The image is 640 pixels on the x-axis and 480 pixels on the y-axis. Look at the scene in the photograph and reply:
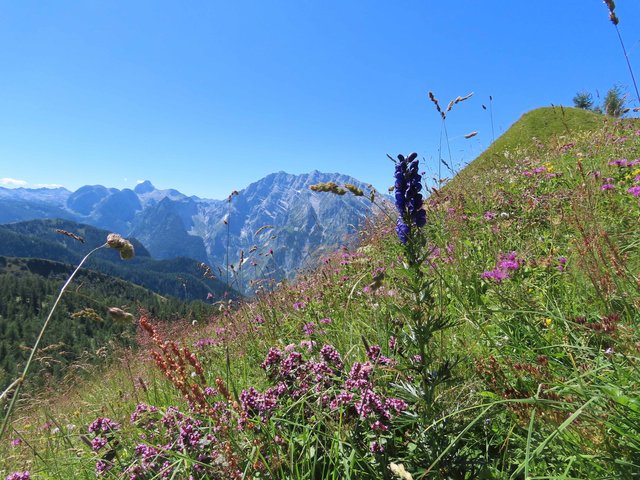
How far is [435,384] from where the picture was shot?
6.41ft

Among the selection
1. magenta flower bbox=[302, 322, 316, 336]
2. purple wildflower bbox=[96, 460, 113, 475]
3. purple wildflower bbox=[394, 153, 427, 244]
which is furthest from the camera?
magenta flower bbox=[302, 322, 316, 336]

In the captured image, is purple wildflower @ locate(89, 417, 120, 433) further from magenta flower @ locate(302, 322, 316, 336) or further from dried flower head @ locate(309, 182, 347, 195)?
dried flower head @ locate(309, 182, 347, 195)

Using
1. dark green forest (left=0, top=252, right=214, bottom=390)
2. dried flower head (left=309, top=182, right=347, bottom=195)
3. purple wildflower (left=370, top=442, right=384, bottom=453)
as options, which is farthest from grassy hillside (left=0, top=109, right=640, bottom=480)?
dark green forest (left=0, top=252, right=214, bottom=390)

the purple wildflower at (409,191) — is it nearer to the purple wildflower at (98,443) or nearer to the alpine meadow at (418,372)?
the alpine meadow at (418,372)

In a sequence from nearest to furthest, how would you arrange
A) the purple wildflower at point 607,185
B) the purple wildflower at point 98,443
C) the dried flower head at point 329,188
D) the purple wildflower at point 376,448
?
the purple wildflower at point 376,448
the purple wildflower at point 98,443
the dried flower head at point 329,188
the purple wildflower at point 607,185

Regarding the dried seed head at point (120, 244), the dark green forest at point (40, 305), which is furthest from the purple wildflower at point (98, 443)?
the dark green forest at point (40, 305)

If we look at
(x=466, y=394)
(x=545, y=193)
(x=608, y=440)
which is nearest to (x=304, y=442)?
(x=466, y=394)

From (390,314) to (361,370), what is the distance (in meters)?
0.79

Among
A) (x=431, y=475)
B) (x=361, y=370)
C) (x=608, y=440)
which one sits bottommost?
(x=431, y=475)

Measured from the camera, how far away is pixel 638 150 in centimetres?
702

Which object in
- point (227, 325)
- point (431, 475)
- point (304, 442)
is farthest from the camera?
point (227, 325)

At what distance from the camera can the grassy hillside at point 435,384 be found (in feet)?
5.97

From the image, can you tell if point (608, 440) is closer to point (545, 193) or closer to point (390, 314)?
point (390, 314)

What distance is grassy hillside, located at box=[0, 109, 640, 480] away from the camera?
1.82 metres
